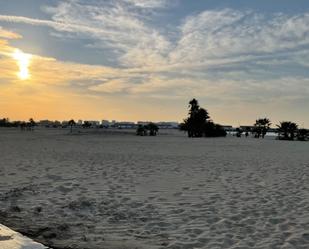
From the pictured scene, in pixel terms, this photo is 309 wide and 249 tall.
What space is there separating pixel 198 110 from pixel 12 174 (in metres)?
65.1

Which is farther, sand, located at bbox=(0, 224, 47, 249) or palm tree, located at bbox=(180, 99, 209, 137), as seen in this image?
palm tree, located at bbox=(180, 99, 209, 137)

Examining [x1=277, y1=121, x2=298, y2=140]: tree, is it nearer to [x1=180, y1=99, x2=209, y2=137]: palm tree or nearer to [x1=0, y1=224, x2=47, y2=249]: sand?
[x1=180, y1=99, x2=209, y2=137]: palm tree

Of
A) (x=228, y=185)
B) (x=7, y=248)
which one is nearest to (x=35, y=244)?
(x=7, y=248)

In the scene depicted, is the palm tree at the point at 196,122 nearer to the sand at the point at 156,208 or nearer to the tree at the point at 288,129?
the tree at the point at 288,129

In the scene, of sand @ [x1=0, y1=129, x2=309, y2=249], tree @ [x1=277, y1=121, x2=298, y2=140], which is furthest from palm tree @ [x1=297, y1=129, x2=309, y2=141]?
sand @ [x1=0, y1=129, x2=309, y2=249]

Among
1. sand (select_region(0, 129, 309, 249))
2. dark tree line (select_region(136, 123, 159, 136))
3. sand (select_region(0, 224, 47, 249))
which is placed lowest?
sand (select_region(0, 224, 47, 249))

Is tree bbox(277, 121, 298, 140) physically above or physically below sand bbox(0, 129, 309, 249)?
above

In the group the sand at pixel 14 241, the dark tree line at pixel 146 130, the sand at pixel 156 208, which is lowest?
the sand at pixel 14 241

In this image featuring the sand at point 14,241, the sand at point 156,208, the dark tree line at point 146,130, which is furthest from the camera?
the dark tree line at point 146,130

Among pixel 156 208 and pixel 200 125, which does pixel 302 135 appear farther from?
pixel 156 208

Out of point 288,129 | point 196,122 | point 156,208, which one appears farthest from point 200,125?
point 156,208

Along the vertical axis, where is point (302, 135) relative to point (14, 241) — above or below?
above

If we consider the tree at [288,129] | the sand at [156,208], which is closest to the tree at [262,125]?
the tree at [288,129]

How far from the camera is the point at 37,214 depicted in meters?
10.1
